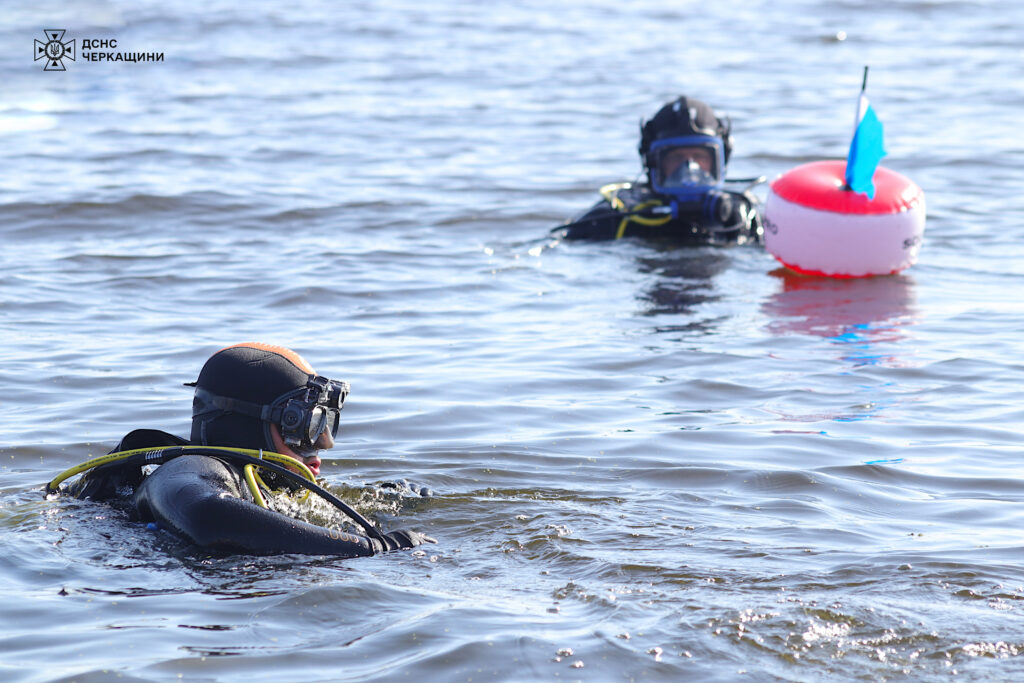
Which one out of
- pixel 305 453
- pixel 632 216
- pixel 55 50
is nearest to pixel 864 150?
pixel 632 216

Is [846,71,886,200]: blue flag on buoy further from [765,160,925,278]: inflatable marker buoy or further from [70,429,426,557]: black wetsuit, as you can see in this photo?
[70,429,426,557]: black wetsuit

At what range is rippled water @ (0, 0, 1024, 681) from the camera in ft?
12.4

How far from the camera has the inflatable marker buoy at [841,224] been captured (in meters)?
8.70

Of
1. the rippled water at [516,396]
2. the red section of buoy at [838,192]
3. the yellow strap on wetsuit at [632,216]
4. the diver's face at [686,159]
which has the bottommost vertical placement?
the rippled water at [516,396]

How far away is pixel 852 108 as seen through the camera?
62.3 feet

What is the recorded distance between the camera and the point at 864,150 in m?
8.59

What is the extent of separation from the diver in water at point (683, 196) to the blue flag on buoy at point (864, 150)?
1.46m

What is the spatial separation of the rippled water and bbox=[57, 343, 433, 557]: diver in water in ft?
0.35

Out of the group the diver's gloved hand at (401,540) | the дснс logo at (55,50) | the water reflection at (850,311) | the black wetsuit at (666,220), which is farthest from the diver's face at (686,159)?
the дснс logo at (55,50)

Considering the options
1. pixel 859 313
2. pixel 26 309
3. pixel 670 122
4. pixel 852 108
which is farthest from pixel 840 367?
pixel 852 108

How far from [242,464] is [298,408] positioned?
0.27 metres

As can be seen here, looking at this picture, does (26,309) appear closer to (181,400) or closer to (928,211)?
(181,400)

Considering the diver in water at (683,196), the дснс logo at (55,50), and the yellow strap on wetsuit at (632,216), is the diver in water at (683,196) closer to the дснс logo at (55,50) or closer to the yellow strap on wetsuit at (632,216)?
the yellow strap on wetsuit at (632,216)

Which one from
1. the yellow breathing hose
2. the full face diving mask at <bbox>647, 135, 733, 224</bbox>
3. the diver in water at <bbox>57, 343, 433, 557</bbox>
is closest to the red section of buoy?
the full face diving mask at <bbox>647, 135, 733, 224</bbox>
